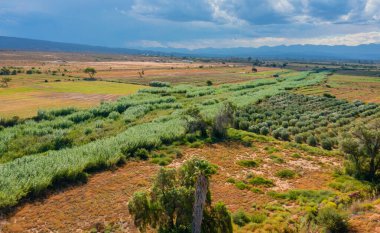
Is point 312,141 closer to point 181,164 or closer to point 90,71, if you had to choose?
point 181,164

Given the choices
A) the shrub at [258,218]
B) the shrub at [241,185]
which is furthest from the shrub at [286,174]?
the shrub at [258,218]

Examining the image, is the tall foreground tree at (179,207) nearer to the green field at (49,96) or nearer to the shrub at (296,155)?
the shrub at (296,155)

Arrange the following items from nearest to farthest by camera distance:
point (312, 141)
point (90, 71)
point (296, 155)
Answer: point (296, 155), point (312, 141), point (90, 71)

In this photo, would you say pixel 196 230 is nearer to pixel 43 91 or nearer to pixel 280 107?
pixel 280 107

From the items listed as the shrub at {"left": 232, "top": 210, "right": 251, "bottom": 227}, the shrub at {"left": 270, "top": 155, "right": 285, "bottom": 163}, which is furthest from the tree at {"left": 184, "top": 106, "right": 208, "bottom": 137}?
the shrub at {"left": 232, "top": 210, "right": 251, "bottom": 227}

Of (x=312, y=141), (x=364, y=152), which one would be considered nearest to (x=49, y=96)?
(x=312, y=141)

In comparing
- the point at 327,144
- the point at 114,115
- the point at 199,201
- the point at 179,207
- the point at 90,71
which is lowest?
the point at 114,115
